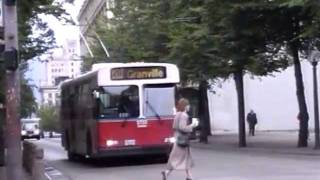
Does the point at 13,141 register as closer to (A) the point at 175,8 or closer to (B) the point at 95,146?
(B) the point at 95,146

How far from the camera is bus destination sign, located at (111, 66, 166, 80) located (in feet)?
78.2

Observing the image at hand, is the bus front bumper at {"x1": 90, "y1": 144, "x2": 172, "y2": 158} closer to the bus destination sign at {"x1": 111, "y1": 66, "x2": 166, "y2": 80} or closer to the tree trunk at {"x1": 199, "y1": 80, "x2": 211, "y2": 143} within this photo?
the bus destination sign at {"x1": 111, "y1": 66, "x2": 166, "y2": 80}

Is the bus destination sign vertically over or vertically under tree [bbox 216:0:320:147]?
under

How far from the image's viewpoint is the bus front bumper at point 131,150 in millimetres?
23625

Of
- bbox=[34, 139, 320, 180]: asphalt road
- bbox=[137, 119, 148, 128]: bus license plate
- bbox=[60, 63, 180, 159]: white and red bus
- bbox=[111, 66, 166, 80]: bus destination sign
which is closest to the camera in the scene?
bbox=[34, 139, 320, 180]: asphalt road

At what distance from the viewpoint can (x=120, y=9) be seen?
5178 centimetres

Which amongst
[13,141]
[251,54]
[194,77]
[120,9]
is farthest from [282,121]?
[13,141]

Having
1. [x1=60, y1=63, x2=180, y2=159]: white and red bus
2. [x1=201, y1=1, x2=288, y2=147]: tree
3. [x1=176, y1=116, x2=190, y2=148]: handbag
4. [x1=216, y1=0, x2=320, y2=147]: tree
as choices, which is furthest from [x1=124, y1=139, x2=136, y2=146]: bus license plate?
[x1=201, y1=1, x2=288, y2=147]: tree

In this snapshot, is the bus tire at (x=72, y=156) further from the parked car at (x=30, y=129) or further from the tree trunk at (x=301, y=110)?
the parked car at (x=30, y=129)

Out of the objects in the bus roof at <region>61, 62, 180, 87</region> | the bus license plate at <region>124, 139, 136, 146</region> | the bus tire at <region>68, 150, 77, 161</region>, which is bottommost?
the bus tire at <region>68, 150, 77, 161</region>

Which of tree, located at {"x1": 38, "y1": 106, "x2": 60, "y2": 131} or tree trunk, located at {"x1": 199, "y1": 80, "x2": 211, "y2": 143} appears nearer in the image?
tree trunk, located at {"x1": 199, "y1": 80, "x2": 211, "y2": 143}

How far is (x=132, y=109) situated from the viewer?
23.7 m

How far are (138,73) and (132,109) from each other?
3.83 ft

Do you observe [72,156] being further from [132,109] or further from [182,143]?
[182,143]
